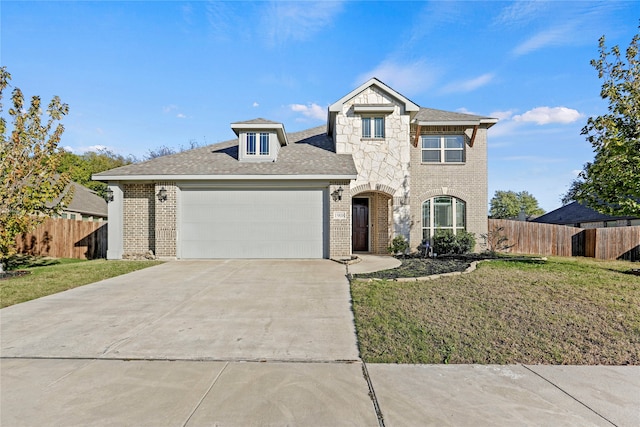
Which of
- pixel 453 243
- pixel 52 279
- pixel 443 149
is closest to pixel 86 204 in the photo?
pixel 52 279

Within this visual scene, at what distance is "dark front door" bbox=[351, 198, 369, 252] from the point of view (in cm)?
1532

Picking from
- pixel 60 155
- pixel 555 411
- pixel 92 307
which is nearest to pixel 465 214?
pixel 555 411

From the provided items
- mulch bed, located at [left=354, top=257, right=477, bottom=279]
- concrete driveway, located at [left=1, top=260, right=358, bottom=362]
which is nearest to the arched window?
mulch bed, located at [left=354, top=257, right=477, bottom=279]

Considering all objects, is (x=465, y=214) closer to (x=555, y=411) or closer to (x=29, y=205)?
(x=555, y=411)

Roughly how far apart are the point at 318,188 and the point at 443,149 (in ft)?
21.4

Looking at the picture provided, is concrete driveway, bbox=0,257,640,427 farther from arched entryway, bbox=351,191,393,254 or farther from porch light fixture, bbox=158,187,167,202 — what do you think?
arched entryway, bbox=351,191,393,254

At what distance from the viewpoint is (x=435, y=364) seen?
386cm

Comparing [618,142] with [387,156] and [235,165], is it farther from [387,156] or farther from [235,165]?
[235,165]

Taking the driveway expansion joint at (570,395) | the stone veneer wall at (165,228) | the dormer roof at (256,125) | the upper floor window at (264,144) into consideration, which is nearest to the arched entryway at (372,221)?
the upper floor window at (264,144)

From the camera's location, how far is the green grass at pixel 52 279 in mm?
7230

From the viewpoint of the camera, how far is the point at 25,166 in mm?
10094

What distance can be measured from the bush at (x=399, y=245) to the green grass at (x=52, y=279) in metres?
9.14

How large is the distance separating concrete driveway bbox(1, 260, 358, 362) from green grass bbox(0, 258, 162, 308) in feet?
1.90

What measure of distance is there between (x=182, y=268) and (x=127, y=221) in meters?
4.26
